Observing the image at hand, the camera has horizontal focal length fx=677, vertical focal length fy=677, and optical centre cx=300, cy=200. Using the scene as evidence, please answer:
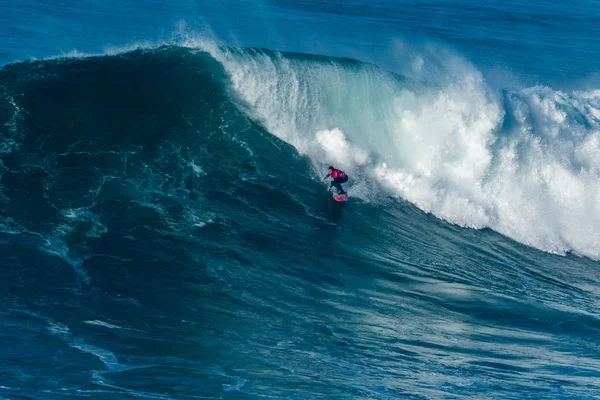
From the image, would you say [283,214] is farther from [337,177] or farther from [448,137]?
[448,137]

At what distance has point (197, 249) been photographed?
1586cm

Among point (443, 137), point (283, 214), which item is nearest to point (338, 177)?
point (283, 214)

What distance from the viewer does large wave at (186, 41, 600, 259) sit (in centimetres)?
2180

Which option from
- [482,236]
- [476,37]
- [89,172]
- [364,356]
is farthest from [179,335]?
[476,37]

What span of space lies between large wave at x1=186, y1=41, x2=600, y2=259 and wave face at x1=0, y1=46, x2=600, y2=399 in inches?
2.9

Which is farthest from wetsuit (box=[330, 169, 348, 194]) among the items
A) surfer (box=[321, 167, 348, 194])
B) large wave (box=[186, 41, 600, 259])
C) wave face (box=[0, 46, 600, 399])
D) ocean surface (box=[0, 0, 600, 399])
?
large wave (box=[186, 41, 600, 259])

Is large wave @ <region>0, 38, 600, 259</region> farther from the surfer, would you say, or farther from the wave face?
the surfer

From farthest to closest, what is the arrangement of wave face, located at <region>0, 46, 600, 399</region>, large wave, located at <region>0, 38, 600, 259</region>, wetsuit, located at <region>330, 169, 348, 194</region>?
large wave, located at <region>0, 38, 600, 259</region> < wetsuit, located at <region>330, 169, 348, 194</region> < wave face, located at <region>0, 46, 600, 399</region>

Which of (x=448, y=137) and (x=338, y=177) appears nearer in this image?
(x=338, y=177)

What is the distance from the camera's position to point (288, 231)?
1803cm

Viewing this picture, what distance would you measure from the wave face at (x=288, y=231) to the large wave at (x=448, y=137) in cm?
7

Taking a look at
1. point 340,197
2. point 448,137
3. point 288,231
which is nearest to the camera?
point 288,231

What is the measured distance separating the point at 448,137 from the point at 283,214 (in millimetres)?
7524

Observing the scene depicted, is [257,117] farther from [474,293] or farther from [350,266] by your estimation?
[474,293]
